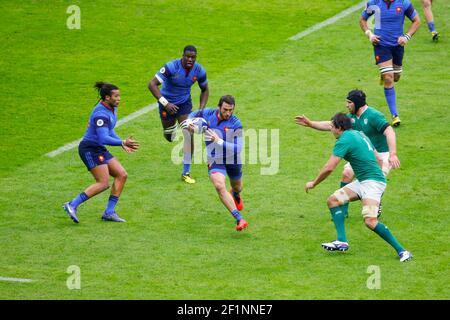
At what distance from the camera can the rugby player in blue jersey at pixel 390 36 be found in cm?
1923

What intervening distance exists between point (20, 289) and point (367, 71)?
1242cm

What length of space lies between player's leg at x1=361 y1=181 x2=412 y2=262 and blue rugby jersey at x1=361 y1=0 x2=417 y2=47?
6.19 m

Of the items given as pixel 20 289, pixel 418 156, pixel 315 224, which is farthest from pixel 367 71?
pixel 20 289

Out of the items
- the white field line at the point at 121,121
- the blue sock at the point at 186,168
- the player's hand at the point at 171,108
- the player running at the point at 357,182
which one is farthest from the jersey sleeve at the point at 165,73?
the player running at the point at 357,182

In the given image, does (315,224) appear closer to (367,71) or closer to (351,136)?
(351,136)

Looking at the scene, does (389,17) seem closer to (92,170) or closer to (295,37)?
(295,37)

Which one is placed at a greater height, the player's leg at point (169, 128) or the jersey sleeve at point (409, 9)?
the jersey sleeve at point (409, 9)

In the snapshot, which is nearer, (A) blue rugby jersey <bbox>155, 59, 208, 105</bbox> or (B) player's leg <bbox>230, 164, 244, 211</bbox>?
(B) player's leg <bbox>230, 164, 244, 211</bbox>

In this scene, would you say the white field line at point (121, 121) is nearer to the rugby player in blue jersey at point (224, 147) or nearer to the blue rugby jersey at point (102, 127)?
the blue rugby jersey at point (102, 127)

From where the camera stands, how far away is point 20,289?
12688 millimetres

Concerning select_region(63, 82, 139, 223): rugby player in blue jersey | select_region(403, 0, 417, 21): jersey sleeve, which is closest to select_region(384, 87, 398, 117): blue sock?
select_region(403, 0, 417, 21): jersey sleeve

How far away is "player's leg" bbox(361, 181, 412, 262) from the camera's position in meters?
13.5

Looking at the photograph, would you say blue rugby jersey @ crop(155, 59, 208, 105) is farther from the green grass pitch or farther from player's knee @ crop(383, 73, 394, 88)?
player's knee @ crop(383, 73, 394, 88)

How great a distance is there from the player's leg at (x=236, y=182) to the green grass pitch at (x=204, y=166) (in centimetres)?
28
